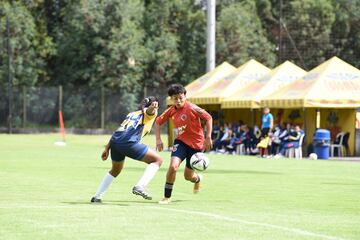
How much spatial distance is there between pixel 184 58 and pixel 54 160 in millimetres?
35423

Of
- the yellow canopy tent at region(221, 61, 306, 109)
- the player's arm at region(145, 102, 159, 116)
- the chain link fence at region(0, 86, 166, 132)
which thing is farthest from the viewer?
the chain link fence at region(0, 86, 166, 132)

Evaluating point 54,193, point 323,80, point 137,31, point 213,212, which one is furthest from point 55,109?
point 213,212

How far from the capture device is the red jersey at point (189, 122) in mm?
14039

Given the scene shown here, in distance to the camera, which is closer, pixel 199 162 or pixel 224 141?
pixel 199 162

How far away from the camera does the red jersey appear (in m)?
14.0

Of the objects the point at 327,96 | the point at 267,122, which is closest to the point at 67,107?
the point at 267,122

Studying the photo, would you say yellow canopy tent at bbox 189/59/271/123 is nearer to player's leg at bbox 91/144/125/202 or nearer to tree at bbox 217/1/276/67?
tree at bbox 217/1/276/67

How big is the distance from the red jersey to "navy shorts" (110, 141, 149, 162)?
893 mm

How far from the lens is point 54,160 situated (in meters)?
27.1

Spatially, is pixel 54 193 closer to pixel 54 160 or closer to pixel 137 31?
pixel 54 160

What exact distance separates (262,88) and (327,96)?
429 centimetres

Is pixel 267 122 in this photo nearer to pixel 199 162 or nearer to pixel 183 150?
pixel 183 150

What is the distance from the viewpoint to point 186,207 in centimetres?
1280

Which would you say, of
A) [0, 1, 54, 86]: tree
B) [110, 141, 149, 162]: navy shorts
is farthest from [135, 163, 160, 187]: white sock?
[0, 1, 54, 86]: tree
